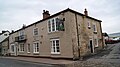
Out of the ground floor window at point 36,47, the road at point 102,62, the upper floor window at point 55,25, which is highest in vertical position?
the upper floor window at point 55,25

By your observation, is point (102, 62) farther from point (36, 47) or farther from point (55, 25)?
point (36, 47)

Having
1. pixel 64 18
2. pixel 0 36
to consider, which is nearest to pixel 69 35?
pixel 64 18

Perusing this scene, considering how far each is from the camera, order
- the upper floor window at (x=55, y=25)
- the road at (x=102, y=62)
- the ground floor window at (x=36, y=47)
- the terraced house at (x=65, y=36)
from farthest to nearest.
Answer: the ground floor window at (x=36, y=47) < the upper floor window at (x=55, y=25) < the terraced house at (x=65, y=36) < the road at (x=102, y=62)

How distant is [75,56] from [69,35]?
9.31 feet

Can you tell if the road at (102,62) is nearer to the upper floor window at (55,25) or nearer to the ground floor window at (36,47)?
the upper floor window at (55,25)

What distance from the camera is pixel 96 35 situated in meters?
27.1

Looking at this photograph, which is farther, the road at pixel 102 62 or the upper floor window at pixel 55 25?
the upper floor window at pixel 55 25

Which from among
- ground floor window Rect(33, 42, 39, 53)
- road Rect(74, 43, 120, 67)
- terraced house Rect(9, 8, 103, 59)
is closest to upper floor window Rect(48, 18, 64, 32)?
terraced house Rect(9, 8, 103, 59)

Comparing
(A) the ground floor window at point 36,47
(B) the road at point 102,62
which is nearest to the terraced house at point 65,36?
(A) the ground floor window at point 36,47

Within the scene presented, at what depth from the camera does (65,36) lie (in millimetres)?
20953

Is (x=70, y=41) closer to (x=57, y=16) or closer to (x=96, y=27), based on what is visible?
(x=57, y=16)

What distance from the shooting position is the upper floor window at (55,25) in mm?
21341

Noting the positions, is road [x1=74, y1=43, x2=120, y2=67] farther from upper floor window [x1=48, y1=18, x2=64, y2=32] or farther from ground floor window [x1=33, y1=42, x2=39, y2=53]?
ground floor window [x1=33, y1=42, x2=39, y2=53]

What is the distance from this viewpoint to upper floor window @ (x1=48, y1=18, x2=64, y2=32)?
70.0 ft
